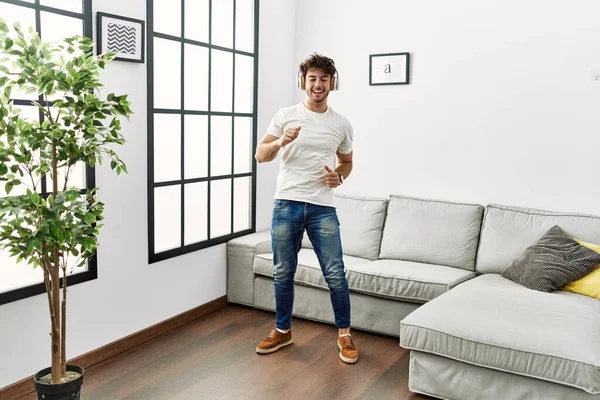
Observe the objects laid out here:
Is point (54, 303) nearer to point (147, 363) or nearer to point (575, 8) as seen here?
point (147, 363)

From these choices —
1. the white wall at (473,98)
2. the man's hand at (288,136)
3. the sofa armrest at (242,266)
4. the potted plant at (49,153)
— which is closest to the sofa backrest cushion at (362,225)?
the white wall at (473,98)

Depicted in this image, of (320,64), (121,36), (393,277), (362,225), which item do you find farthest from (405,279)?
(121,36)

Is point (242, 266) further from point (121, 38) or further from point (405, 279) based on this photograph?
point (121, 38)

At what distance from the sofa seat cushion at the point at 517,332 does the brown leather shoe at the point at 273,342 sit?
814mm

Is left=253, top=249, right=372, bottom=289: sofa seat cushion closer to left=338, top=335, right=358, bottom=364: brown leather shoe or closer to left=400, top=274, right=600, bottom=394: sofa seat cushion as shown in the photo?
left=338, top=335, right=358, bottom=364: brown leather shoe

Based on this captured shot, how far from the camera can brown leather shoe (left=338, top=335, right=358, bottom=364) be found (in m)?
3.34

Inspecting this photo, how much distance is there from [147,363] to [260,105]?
2.08 m

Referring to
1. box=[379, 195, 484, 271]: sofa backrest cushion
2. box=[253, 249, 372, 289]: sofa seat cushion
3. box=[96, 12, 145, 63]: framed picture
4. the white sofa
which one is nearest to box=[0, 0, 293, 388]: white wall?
box=[96, 12, 145, 63]: framed picture

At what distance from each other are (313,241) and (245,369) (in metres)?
0.76

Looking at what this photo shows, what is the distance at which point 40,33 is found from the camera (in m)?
2.90

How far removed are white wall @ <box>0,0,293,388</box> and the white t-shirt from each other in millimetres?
811

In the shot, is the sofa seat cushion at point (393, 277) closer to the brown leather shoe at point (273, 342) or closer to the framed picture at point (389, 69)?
the brown leather shoe at point (273, 342)

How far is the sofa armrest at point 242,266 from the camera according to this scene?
4215 millimetres

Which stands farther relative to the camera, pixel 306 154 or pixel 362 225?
pixel 362 225
